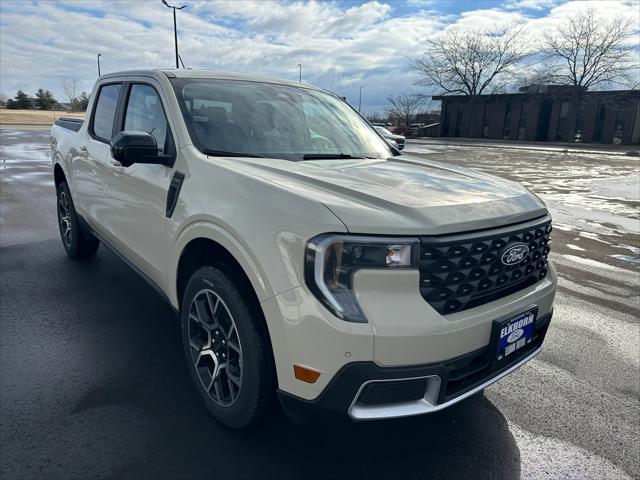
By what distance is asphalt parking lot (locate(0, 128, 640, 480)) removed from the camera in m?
2.39

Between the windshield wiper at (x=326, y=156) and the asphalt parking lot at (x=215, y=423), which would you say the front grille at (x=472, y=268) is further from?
the windshield wiper at (x=326, y=156)

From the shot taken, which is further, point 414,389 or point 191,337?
point 191,337

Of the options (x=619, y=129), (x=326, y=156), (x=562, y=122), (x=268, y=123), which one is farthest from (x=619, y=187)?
(x=562, y=122)

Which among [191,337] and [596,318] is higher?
[191,337]

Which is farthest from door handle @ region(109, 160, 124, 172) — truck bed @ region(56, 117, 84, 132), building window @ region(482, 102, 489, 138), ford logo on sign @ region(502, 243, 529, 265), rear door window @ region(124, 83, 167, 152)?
building window @ region(482, 102, 489, 138)

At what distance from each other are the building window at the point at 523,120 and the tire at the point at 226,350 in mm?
53464

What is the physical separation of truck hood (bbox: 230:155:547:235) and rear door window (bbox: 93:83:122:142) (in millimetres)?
1996

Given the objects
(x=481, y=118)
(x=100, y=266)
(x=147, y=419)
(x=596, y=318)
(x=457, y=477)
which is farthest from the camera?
(x=481, y=118)

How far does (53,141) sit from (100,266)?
5.56 ft

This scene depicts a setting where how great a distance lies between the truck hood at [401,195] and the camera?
205 centimetres

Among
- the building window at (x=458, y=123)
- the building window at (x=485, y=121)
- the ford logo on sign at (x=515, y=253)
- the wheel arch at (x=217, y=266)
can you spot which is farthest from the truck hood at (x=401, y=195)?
the building window at (x=458, y=123)

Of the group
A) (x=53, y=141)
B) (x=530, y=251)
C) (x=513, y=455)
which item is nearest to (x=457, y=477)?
(x=513, y=455)

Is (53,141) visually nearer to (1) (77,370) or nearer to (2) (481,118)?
(1) (77,370)

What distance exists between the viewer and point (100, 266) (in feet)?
17.2
